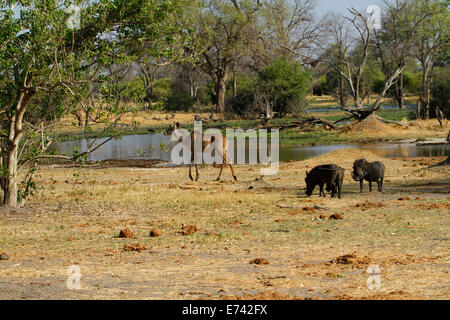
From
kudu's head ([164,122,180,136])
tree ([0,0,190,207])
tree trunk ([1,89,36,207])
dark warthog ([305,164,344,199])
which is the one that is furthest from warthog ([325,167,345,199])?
kudu's head ([164,122,180,136])

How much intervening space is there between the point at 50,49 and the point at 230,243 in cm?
539

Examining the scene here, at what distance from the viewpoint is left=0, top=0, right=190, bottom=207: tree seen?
37.4 ft

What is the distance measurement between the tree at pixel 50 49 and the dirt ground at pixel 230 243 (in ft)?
4.95

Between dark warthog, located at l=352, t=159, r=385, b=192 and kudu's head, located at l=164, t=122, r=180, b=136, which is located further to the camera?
kudu's head, located at l=164, t=122, r=180, b=136

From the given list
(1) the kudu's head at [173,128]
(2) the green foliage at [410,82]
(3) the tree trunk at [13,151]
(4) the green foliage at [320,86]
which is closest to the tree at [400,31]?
(2) the green foliage at [410,82]

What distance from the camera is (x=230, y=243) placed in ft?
31.1

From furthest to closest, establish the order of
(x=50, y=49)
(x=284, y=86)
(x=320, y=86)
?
(x=320, y=86)
(x=284, y=86)
(x=50, y=49)

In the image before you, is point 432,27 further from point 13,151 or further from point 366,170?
point 13,151

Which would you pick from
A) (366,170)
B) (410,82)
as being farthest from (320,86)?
(366,170)

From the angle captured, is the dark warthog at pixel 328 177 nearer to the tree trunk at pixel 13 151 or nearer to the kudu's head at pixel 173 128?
the tree trunk at pixel 13 151

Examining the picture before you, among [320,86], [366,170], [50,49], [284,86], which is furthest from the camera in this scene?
[320,86]

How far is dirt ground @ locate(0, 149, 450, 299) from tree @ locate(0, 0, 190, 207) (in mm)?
1510

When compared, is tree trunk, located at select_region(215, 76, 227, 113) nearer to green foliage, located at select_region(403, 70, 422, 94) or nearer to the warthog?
green foliage, located at select_region(403, 70, 422, 94)

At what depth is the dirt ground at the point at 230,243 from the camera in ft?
22.8
